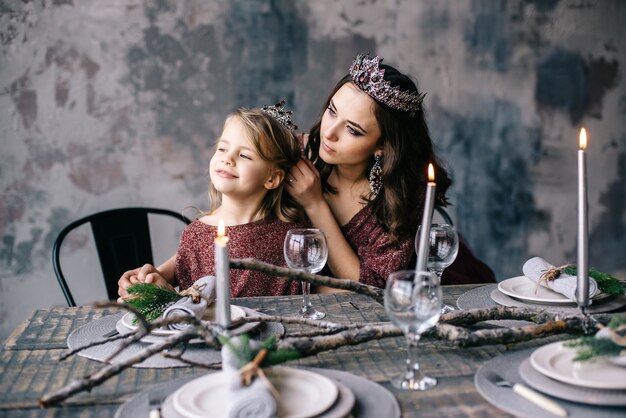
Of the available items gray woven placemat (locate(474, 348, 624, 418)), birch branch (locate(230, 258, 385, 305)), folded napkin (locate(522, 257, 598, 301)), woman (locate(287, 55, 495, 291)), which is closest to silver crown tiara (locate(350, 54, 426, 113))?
woman (locate(287, 55, 495, 291))

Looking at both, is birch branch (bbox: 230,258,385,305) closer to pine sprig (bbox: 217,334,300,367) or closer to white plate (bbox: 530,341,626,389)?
pine sprig (bbox: 217,334,300,367)

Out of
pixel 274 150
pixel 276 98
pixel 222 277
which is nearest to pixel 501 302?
pixel 222 277

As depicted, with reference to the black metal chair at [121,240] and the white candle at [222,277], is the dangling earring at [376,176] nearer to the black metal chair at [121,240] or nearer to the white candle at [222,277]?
the black metal chair at [121,240]

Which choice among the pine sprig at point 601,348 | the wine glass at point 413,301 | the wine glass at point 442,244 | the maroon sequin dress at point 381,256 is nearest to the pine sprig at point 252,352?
the wine glass at point 413,301

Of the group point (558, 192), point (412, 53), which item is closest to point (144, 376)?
point (412, 53)

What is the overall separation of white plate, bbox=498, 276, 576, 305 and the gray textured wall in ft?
6.54

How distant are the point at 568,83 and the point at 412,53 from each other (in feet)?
2.74

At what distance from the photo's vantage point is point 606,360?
1.16m

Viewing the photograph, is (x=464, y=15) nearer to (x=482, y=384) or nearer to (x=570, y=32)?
(x=570, y=32)

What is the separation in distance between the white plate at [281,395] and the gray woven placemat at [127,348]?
7.9 inches

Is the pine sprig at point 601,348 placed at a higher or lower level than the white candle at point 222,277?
lower

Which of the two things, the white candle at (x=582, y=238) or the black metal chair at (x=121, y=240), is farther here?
the black metal chair at (x=121, y=240)

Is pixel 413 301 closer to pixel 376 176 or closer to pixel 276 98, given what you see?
pixel 376 176

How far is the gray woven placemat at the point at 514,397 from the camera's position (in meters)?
1.05
